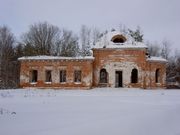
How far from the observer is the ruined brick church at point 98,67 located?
37.2 metres

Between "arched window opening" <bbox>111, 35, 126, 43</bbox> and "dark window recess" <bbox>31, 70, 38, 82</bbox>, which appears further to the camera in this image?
"arched window opening" <bbox>111, 35, 126, 43</bbox>

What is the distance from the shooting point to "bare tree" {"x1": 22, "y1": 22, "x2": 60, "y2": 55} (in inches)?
2125

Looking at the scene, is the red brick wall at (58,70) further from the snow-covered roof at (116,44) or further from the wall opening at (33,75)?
the snow-covered roof at (116,44)

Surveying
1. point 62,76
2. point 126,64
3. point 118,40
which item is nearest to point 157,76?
point 126,64

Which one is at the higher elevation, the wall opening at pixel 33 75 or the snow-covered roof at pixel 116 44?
the snow-covered roof at pixel 116 44

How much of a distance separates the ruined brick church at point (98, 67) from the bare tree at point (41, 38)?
1552 cm

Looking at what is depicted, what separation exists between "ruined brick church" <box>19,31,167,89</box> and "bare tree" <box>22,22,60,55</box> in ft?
50.9

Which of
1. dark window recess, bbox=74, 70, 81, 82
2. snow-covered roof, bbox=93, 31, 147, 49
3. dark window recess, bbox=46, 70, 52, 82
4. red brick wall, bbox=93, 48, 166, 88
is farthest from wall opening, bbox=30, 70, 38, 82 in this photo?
snow-covered roof, bbox=93, 31, 147, 49

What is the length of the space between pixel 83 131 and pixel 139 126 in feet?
7.47

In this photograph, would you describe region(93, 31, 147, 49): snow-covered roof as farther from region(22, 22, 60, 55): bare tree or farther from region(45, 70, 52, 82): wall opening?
region(22, 22, 60, 55): bare tree

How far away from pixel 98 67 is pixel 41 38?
64.3ft

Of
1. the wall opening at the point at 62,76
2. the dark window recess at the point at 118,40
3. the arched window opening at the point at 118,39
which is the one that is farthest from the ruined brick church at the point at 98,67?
the dark window recess at the point at 118,40

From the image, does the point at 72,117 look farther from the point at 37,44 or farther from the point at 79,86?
the point at 37,44

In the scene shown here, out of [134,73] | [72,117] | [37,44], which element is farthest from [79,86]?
[72,117]
